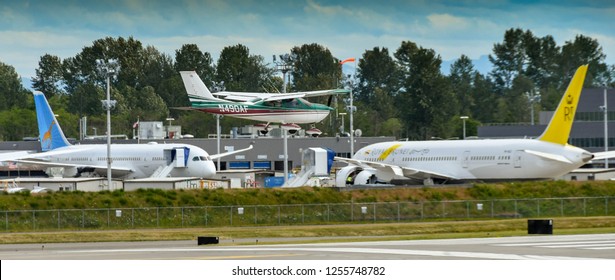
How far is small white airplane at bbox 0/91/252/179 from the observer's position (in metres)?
99.9

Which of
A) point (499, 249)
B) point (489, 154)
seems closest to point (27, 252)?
point (499, 249)

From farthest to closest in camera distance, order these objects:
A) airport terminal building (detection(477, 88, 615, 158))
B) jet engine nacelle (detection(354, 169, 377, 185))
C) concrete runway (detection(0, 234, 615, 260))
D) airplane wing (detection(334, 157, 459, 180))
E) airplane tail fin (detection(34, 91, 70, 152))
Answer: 1. airport terminal building (detection(477, 88, 615, 158))
2. airplane tail fin (detection(34, 91, 70, 152))
3. jet engine nacelle (detection(354, 169, 377, 185))
4. airplane wing (detection(334, 157, 459, 180))
5. concrete runway (detection(0, 234, 615, 260))

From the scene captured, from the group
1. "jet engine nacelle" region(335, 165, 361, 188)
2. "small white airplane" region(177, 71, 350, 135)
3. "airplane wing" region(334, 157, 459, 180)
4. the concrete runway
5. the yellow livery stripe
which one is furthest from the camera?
the yellow livery stripe

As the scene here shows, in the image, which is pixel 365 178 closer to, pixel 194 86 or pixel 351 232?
pixel 194 86

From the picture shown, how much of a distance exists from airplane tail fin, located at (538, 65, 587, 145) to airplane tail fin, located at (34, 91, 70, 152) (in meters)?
49.5

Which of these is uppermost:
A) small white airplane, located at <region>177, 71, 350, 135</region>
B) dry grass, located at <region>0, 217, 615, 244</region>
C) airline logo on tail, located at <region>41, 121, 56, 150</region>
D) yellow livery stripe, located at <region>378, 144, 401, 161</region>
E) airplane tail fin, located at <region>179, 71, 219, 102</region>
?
airplane tail fin, located at <region>179, 71, 219, 102</region>

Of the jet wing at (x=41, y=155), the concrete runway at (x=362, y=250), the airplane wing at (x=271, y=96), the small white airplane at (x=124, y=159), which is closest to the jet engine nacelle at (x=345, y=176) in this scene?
the airplane wing at (x=271, y=96)

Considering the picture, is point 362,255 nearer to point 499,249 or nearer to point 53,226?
point 499,249

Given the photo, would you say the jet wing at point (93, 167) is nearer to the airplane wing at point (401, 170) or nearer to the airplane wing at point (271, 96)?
the airplane wing at point (271, 96)

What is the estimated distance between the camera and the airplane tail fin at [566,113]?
83375 millimetres

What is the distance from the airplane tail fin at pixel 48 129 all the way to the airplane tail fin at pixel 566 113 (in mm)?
49516

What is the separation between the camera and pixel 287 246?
48.0 m

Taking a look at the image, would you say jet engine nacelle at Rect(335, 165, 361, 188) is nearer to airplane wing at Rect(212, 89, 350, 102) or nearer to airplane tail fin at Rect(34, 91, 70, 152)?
airplane wing at Rect(212, 89, 350, 102)

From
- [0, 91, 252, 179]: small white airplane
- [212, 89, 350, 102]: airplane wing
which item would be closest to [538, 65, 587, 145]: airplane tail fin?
[212, 89, 350, 102]: airplane wing
